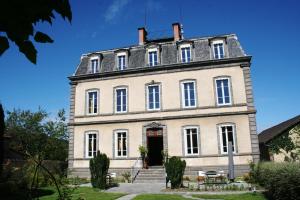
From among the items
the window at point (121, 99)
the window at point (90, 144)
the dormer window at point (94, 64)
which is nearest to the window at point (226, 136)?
the window at point (121, 99)

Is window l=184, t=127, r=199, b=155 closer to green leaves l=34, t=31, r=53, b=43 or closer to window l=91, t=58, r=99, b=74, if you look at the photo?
window l=91, t=58, r=99, b=74

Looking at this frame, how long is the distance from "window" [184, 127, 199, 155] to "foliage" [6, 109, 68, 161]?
17.9m

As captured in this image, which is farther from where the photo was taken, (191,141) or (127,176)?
(191,141)

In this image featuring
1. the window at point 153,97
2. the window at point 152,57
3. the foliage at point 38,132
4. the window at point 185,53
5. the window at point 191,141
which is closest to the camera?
the window at point 191,141

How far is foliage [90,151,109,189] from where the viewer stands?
55.3ft

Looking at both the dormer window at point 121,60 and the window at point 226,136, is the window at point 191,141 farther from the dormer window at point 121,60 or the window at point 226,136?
the dormer window at point 121,60

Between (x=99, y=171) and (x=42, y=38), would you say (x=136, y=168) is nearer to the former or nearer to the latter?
(x=99, y=171)

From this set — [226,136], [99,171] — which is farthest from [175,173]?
[226,136]

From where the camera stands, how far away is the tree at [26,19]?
6.34 ft

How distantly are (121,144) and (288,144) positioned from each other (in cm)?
1247

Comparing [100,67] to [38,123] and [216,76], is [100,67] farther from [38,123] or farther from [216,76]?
[38,123]

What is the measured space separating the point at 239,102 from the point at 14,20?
66.5 ft

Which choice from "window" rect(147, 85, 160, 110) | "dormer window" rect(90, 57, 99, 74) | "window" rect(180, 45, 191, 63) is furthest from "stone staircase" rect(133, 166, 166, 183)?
"dormer window" rect(90, 57, 99, 74)

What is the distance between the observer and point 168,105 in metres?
22.2
